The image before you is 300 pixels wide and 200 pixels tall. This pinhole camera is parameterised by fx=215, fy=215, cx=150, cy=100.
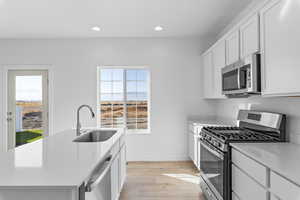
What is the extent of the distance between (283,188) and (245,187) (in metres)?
0.49

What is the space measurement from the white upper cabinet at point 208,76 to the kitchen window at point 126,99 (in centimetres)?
121

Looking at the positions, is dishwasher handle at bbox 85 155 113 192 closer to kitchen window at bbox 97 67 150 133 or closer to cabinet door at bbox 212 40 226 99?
cabinet door at bbox 212 40 226 99

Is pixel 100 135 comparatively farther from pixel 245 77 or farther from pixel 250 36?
pixel 250 36

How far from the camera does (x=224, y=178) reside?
1999 millimetres

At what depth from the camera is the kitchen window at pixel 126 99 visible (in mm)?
4605

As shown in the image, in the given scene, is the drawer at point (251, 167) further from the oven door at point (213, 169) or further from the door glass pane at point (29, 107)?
the door glass pane at point (29, 107)

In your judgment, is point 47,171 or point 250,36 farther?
point 250,36

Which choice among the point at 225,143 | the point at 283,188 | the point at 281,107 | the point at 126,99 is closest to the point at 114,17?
the point at 126,99

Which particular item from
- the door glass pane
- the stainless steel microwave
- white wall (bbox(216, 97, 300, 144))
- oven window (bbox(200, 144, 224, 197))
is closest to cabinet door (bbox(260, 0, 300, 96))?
the stainless steel microwave

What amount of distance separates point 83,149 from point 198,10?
251cm

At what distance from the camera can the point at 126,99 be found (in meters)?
4.61

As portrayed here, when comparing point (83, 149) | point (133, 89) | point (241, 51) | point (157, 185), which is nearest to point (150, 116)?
point (133, 89)

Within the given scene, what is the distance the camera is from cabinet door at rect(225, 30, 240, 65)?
2561 millimetres

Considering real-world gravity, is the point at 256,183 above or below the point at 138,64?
below
